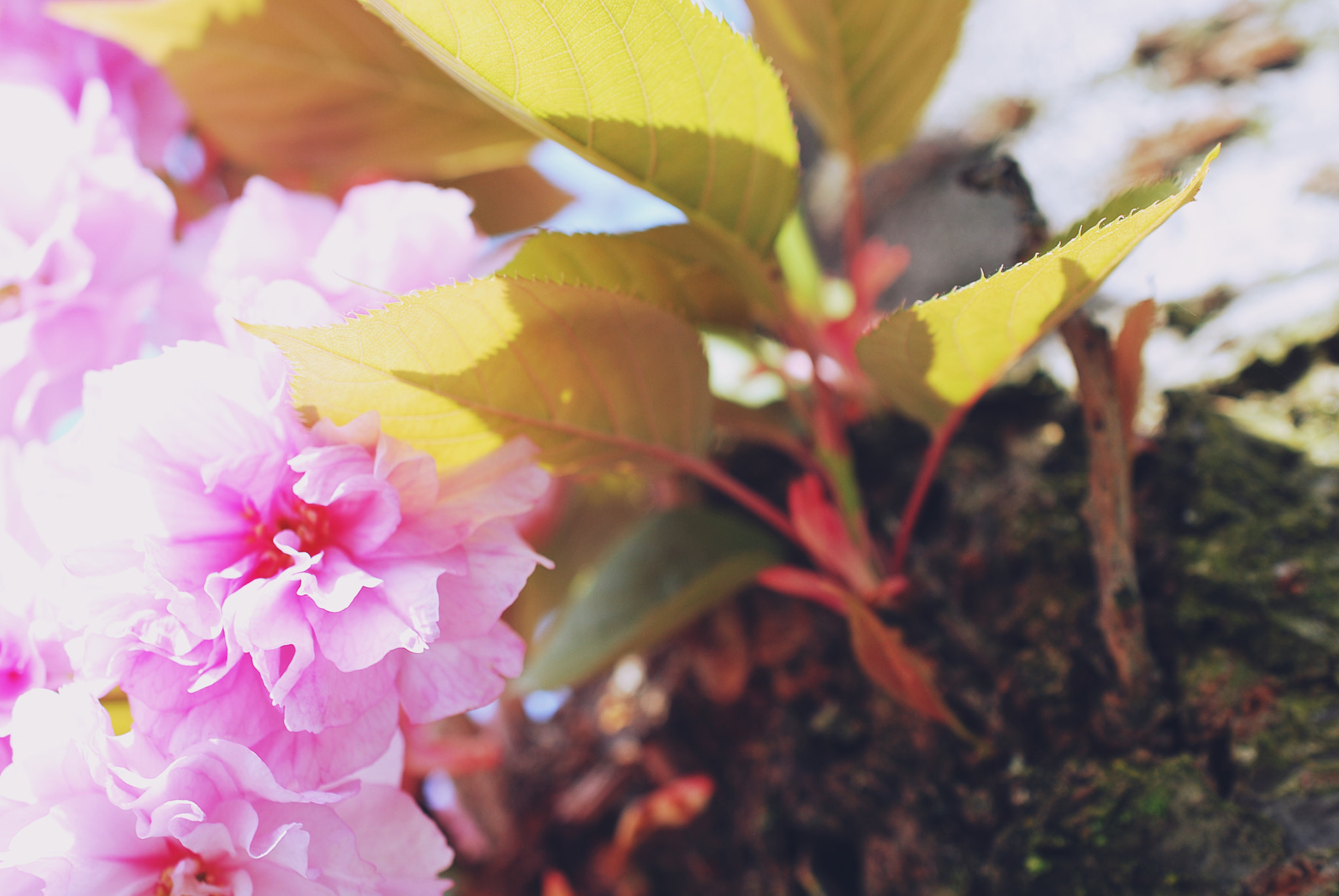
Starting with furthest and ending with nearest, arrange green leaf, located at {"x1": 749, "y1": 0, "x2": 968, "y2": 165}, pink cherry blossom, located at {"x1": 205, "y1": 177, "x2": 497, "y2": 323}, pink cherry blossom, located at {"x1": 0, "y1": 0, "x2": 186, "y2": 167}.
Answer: pink cherry blossom, located at {"x1": 0, "y1": 0, "x2": 186, "y2": 167}, green leaf, located at {"x1": 749, "y1": 0, "x2": 968, "y2": 165}, pink cherry blossom, located at {"x1": 205, "y1": 177, "x2": 497, "y2": 323}

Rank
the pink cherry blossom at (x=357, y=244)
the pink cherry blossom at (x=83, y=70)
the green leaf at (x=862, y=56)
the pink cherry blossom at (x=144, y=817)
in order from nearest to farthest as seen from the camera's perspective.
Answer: the pink cherry blossom at (x=144, y=817), the pink cherry blossom at (x=357, y=244), the green leaf at (x=862, y=56), the pink cherry blossom at (x=83, y=70)

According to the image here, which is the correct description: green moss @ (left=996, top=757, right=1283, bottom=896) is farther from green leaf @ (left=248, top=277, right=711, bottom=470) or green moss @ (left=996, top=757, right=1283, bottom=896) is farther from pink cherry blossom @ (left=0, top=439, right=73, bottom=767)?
pink cherry blossom @ (left=0, top=439, right=73, bottom=767)

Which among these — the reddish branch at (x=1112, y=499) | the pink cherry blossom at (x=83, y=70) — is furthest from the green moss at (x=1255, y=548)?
the pink cherry blossom at (x=83, y=70)

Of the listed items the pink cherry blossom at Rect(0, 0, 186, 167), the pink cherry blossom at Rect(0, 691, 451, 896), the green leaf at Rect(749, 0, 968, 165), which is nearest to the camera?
the pink cherry blossom at Rect(0, 691, 451, 896)

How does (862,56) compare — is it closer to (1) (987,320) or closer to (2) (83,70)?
(1) (987,320)

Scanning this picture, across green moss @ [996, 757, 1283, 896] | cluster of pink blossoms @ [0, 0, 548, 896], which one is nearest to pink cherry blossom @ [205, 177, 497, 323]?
cluster of pink blossoms @ [0, 0, 548, 896]

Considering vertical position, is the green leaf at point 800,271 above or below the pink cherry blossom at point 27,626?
above

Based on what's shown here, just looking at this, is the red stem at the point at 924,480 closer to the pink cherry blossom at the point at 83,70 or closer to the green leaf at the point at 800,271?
the green leaf at the point at 800,271
